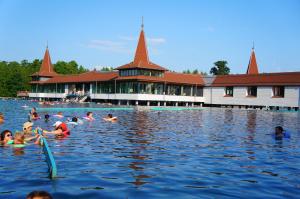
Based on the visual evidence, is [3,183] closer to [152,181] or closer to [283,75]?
[152,181]

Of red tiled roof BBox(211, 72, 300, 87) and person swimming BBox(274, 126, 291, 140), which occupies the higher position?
red tiled roof BBox(211, 72, 300, 87)

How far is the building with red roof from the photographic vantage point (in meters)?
59.4

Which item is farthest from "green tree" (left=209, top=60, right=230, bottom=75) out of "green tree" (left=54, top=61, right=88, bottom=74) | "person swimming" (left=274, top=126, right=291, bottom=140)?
"person swimming" (left=274, top=126, right=291, bottom=140)

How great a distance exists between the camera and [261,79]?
62531mm

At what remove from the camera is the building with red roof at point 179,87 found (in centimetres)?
5941

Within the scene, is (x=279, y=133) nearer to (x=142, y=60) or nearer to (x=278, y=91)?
(x=278, y=91)

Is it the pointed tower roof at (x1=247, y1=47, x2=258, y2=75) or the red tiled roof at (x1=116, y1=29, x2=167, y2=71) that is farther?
the pointed tower roof at (x1=247, y1=47, x2=258, y2=75)

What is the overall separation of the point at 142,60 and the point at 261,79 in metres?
19.7

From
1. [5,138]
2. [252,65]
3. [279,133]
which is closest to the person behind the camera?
[5,138]

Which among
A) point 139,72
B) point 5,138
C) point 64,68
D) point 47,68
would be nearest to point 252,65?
point 139,72

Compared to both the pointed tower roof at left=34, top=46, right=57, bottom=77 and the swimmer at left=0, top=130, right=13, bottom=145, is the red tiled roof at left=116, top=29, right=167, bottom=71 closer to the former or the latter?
the pointed tower roof at left=34, top=46, right=57, bottom=77

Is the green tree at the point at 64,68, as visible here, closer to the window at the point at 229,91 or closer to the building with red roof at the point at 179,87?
the building with red roof at the point at 179,87

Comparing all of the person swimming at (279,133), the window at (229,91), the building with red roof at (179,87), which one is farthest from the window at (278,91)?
the person swimming at (279,133)

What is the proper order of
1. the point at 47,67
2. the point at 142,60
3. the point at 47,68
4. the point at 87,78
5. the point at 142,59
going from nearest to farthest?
the point at 142,60 → the point at 142,59 → the point at 87,78 → the point at 47,68 → the point at 47,67
